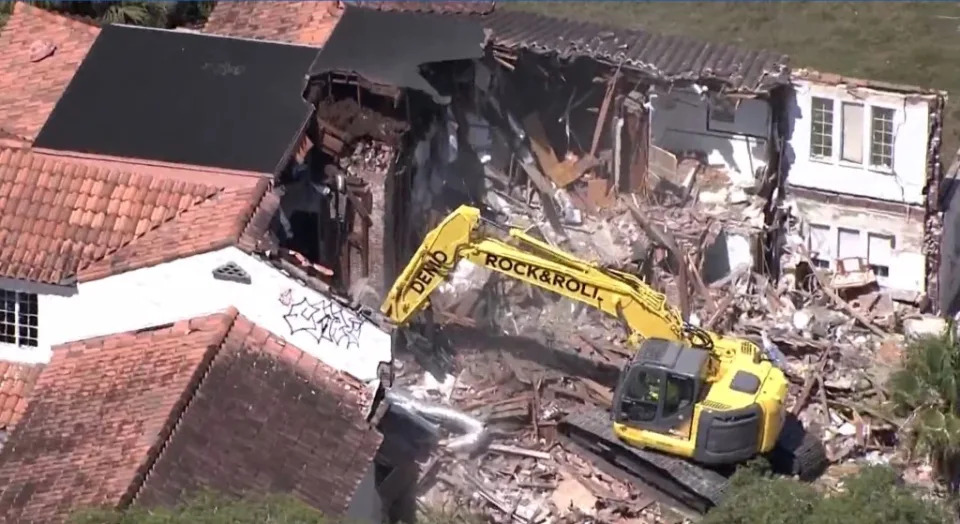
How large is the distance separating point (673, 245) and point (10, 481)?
529 inches

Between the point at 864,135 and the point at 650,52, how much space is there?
436 cm

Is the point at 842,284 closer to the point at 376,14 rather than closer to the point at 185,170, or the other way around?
the point at 376,14

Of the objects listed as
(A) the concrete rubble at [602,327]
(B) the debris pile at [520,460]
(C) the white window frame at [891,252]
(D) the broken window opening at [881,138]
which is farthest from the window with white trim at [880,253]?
(B) the debris pile at [520,460]

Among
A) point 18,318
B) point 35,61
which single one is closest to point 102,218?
point 18,318

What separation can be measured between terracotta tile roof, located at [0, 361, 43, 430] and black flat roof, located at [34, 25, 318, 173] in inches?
152

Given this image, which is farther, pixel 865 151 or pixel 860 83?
pixel 865 151

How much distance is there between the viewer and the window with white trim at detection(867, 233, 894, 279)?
35781 mm

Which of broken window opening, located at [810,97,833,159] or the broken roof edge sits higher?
the broken roof edge

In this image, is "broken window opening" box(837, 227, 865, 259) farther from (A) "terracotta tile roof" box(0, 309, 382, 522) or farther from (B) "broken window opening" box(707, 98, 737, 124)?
(A) "terracotta tile roof" box(0, 309, 382, 522)

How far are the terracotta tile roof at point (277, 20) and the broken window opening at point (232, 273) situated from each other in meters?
7.14

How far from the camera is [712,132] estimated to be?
119ft

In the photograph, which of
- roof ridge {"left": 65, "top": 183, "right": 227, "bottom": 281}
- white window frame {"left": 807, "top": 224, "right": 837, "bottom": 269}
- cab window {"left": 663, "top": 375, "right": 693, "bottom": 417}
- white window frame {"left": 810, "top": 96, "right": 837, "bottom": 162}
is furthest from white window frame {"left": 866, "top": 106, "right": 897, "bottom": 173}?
roof ridge {"left": 65, "top": 183, "right": 227, "bottom": 281}

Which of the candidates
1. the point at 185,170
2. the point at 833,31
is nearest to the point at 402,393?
the point at 185,170

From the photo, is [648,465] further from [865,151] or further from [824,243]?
[865,151]
